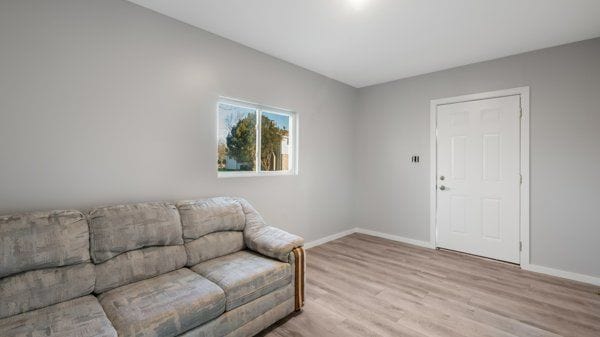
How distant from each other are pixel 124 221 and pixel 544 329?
10.6 feet

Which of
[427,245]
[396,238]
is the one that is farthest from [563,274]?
[396,238]

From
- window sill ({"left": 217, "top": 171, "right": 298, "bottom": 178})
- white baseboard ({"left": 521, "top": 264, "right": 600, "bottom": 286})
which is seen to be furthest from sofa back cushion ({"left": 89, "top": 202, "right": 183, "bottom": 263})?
white baseboard ({"left": 521, "top": 264, "right": 600, "bottom": 286})

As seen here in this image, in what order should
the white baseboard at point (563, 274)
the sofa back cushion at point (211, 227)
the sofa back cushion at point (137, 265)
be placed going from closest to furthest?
the sofa back cushion at point (137, 265) → the sofa back cushion at point (211, 227) → the white baseboard at point (563, 274)

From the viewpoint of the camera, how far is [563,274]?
119 inches

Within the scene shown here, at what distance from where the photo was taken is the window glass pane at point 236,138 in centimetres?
307

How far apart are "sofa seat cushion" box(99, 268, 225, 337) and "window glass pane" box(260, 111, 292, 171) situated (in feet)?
6.05

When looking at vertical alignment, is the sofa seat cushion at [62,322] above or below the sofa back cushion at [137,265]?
below

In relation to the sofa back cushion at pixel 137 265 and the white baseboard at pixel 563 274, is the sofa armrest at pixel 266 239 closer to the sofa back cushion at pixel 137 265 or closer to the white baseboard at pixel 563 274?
the sofa back cushion at pixel 137 265

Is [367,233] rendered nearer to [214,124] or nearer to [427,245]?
[427,245]

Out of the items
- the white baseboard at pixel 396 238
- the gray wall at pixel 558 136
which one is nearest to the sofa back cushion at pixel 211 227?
the white baseboard at pixel 396 238

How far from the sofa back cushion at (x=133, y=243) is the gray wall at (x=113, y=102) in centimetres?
37

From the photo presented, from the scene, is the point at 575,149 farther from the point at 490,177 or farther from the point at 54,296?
the point at 54,296

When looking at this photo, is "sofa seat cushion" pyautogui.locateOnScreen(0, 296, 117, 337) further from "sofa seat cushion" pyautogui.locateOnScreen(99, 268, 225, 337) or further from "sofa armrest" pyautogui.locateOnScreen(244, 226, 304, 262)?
"sofa armrest" pyautogui.locateOnScreen(244, 226, 304, 262)

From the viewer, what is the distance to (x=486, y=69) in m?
3.52
